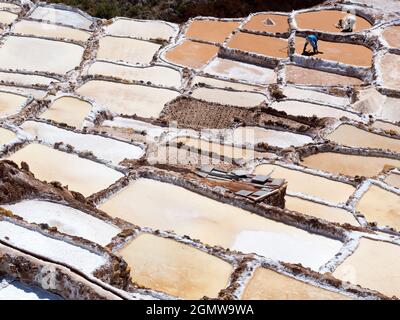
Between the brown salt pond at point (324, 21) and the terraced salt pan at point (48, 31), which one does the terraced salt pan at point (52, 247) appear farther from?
the brown salt pond at point (324, 21)

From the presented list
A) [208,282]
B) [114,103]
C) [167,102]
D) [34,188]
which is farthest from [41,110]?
[208,282]

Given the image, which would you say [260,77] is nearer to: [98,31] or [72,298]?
[98,31]

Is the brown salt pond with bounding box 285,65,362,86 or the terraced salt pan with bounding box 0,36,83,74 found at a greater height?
the brown salt pond with bounding box 285,65,362,86

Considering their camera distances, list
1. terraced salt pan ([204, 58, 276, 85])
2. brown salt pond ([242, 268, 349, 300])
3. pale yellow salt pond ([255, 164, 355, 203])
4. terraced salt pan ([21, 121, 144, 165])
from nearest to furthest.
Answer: brown salt pond ([242, 268, 349, 300]), pale yellow salt pond ([255, 164, 355, 203]), terraced salt pan ([21, 121, 144, 165]), terraced salt pan ([204, 58, 276, 85])

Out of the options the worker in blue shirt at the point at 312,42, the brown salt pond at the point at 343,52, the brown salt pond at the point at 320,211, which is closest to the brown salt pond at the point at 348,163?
the brown salt pond at the point at 320,211

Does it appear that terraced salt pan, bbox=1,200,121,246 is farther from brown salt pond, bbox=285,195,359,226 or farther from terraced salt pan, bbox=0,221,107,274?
brown salt pond, bbox=285,195,359,226

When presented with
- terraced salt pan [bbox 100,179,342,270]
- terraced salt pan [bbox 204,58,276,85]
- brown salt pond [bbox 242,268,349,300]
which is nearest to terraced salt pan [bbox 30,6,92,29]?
terraced salt pan [bbox 204,58,276,85]

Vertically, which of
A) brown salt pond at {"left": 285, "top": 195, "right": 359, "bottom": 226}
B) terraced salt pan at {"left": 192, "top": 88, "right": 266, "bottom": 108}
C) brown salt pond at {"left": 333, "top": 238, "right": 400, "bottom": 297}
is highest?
terraced salt pan at {"left": 192, "top": 88, "right": 266, "bottom": 108}
